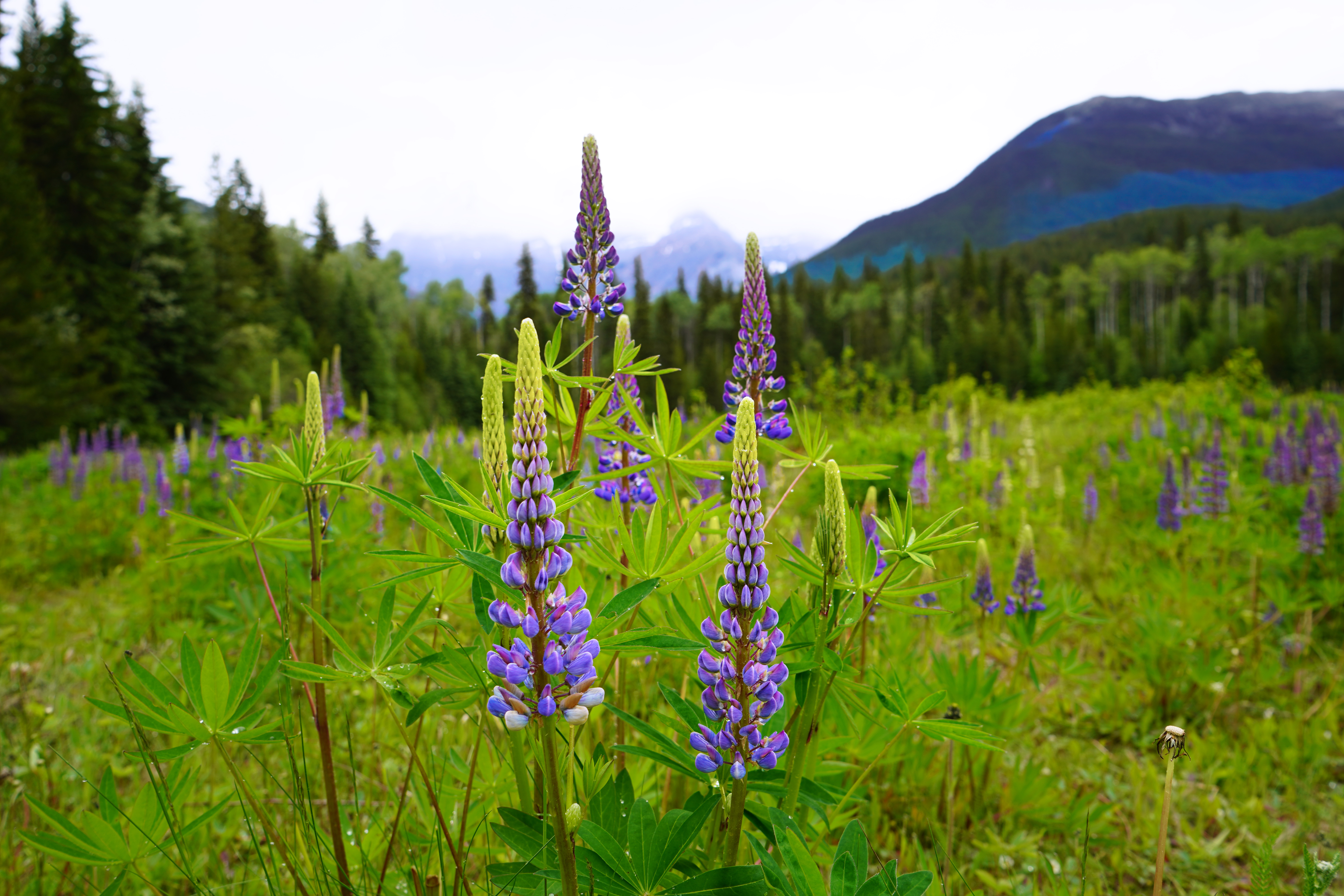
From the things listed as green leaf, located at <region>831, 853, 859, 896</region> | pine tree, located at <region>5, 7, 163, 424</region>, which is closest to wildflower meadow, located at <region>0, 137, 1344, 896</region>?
green leaf, located at <region>831, 853, 859, 896</region>

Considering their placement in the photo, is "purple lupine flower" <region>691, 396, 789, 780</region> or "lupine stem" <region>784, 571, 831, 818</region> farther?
"lupine stem" <region>784, 571, 831, 818</region>

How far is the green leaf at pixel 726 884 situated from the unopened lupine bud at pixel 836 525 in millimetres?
490

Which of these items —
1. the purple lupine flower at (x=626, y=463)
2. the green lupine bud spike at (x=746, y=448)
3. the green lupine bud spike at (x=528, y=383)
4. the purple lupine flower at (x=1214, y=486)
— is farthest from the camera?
the purple lupine flower at (x=1214, y=486)

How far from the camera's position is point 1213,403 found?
13.2 metres

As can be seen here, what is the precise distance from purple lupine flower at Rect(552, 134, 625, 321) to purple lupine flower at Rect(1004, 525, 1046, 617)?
2203 millimetres

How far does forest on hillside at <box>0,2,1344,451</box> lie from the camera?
2150 cm

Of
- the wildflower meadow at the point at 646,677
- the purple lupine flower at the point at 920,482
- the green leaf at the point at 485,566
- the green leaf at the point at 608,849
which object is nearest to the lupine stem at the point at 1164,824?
the wildflower meadow at the point at 646,677

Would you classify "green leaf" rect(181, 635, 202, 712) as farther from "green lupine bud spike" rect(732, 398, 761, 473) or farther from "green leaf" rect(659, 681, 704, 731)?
"green lupine bud spike" rect(732, 398, 761, 473)

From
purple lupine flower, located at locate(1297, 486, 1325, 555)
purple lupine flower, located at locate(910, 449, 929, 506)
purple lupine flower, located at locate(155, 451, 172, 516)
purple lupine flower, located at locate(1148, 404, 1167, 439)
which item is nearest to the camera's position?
purple lupine flower, located at locate(1297, 486, 1325, 555)

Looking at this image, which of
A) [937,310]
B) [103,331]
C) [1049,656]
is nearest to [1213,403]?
[1049,656]

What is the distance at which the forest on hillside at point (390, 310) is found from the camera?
21500 millimetres

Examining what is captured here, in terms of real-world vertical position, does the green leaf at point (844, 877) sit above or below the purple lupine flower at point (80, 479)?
below

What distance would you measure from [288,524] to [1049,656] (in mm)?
3043

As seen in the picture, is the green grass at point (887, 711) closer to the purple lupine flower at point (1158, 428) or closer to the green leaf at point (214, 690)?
the green leaf at point (214, 690)
